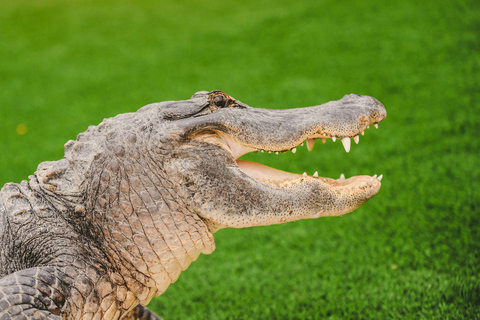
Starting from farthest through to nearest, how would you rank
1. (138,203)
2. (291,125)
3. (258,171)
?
(258,171)
(291,125)
(138,203)

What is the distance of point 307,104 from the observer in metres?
5.55

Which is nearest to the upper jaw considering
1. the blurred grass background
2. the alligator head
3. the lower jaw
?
the alligator head

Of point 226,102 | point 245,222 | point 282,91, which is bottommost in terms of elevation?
point 245,222

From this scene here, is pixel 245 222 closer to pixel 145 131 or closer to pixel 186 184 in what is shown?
pixel 186 184

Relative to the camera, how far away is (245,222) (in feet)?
5.90

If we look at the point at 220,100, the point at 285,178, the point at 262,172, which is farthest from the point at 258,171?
the point at 220,100

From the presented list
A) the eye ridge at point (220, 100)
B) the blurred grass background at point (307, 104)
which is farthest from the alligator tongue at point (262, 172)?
the blurred grass background at point (307, 104)

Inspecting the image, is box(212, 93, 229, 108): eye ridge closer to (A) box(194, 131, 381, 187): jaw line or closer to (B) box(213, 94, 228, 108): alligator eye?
(B) box(213, 94, 228, 108): alligator eye

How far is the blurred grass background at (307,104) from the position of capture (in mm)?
2902

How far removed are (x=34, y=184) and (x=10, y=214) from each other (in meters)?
0.15

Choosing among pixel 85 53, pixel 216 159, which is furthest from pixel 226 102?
pixel 85 53

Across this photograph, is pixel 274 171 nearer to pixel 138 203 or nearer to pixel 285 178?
pixel 285 178

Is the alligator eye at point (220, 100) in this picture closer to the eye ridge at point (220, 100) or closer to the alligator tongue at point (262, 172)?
the eye ridge at point (220, 100)

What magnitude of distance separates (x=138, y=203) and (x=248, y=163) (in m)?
0.58
